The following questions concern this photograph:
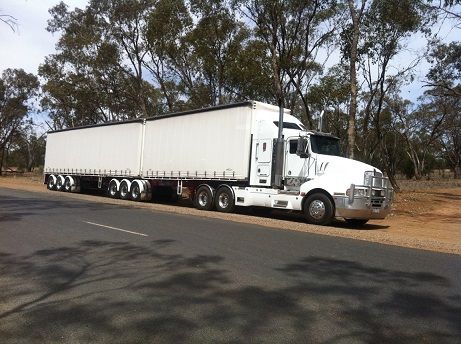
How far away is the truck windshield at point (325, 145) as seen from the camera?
17266 mm

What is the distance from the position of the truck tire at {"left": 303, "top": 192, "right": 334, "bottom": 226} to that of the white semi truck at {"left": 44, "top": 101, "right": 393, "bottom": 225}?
32 millimetres

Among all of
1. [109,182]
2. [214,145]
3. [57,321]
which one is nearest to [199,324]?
[57,321]

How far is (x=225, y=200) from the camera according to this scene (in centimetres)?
2003

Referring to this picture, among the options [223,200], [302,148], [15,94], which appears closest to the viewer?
[302,148]

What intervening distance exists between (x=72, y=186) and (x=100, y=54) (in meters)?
14.1

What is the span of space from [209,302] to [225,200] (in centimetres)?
1394

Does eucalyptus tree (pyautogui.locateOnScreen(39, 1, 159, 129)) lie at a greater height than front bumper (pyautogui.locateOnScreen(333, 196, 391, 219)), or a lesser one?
greater

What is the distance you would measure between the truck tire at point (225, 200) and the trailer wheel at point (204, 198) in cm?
32

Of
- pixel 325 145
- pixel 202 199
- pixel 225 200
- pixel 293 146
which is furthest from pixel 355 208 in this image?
pixel 202 199

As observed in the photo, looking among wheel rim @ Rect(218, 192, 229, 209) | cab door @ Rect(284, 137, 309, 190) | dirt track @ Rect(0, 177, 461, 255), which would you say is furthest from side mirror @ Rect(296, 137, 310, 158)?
wheel rim @ Rect(218, 192, 229, 209)

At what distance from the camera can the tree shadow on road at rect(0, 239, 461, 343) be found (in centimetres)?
502

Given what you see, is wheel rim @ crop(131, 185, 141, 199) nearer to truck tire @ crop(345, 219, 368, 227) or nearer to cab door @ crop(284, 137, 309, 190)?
cab door @ crop(284, 137, 309, 190)

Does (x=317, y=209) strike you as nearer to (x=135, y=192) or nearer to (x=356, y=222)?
(x=356, y=222)

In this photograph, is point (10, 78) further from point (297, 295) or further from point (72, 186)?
point (297, 295)
